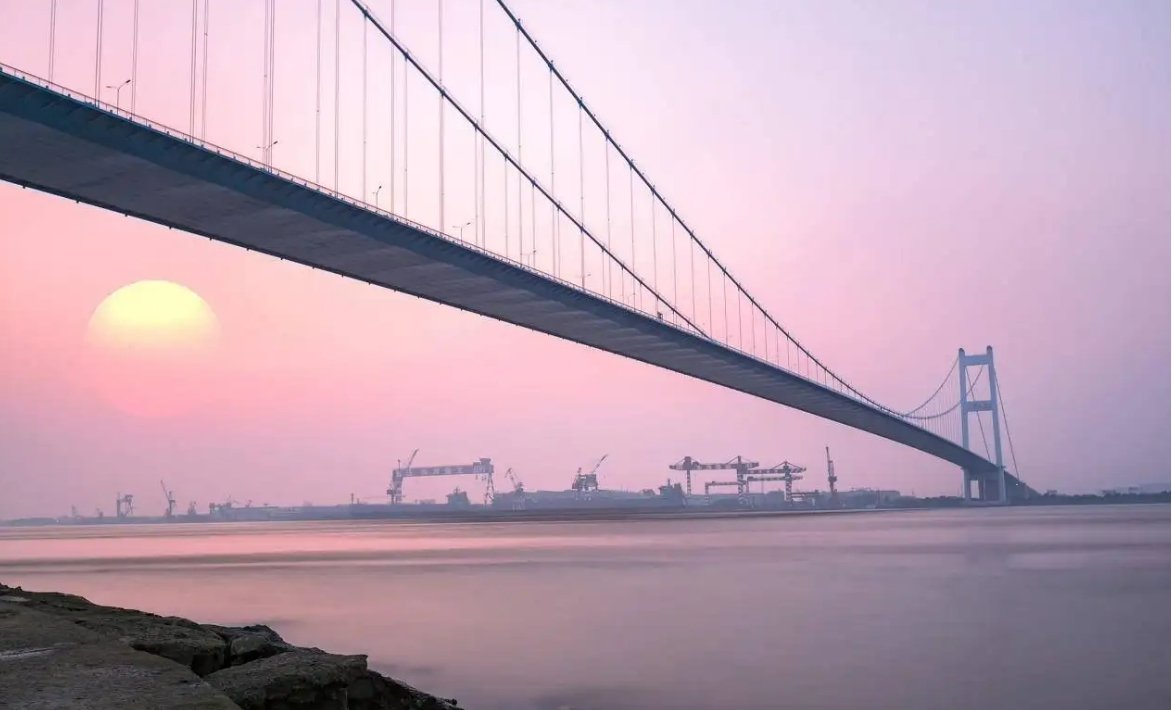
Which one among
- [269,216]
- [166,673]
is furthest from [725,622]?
[269,216]

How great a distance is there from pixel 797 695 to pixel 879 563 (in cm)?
1862

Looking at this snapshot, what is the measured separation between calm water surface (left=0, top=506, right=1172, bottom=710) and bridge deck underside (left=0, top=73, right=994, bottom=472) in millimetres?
9949

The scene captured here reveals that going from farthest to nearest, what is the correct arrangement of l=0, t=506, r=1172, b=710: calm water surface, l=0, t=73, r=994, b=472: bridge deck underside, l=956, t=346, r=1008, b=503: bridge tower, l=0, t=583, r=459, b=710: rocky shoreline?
l=956, t=346, r=1008, b=503: bridge tower → l=0, t=73, r=994, b=472: bridge deck underside → l=0, t=506, r=1172, b=710: calm water surface → l=0, t=583, r=459, b=710: rocky shoreline

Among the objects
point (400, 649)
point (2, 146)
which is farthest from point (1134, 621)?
point (2, 146)

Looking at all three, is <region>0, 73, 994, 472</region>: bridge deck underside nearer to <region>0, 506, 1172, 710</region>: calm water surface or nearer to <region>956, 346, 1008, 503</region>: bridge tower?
<region>0, 506, 1172, 710</region>: calm water surface

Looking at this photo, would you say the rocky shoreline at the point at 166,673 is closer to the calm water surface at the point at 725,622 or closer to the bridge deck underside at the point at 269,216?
the calm water surface at the point at 725,622

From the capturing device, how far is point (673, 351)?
55.5 m

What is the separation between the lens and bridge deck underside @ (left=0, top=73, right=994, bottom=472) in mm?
26328

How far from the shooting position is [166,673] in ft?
20.5

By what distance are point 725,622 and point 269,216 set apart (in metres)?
22.1

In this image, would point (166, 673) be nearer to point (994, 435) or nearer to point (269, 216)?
point (269, 216)

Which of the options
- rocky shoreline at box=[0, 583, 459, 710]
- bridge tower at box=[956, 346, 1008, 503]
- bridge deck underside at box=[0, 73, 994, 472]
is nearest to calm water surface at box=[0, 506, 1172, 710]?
rocky shoreline at box=[0, 583, 459, 710]

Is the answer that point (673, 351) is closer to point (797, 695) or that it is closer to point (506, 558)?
point (506, 558)

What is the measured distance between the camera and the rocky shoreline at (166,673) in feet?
18.3
